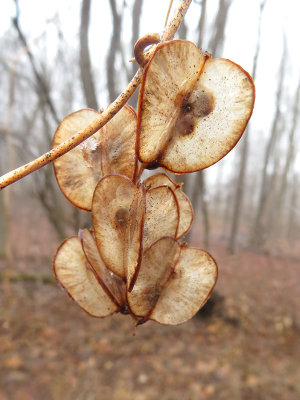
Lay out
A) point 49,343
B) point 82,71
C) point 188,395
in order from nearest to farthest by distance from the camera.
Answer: point 82,71 → point 188,395 → point 49,343

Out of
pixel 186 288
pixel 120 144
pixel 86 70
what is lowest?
pixel 186 288

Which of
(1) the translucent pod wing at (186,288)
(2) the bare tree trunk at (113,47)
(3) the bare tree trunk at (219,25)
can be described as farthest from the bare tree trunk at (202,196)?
(1) the translucent pod wing at (186,288)

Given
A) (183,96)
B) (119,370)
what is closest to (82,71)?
(183,96)

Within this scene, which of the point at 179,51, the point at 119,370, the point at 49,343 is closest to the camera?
the point at 179,51

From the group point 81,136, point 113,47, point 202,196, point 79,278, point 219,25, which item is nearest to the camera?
point 81,136

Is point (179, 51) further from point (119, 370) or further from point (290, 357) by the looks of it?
point (290, 357)

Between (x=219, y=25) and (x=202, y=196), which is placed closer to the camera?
(x=219, y=25)

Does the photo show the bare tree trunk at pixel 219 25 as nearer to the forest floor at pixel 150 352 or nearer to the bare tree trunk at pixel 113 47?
the bare tree trunk at pixel 113 47

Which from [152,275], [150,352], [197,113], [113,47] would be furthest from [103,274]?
[150,352]

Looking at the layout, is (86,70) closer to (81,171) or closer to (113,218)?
(81,171)
